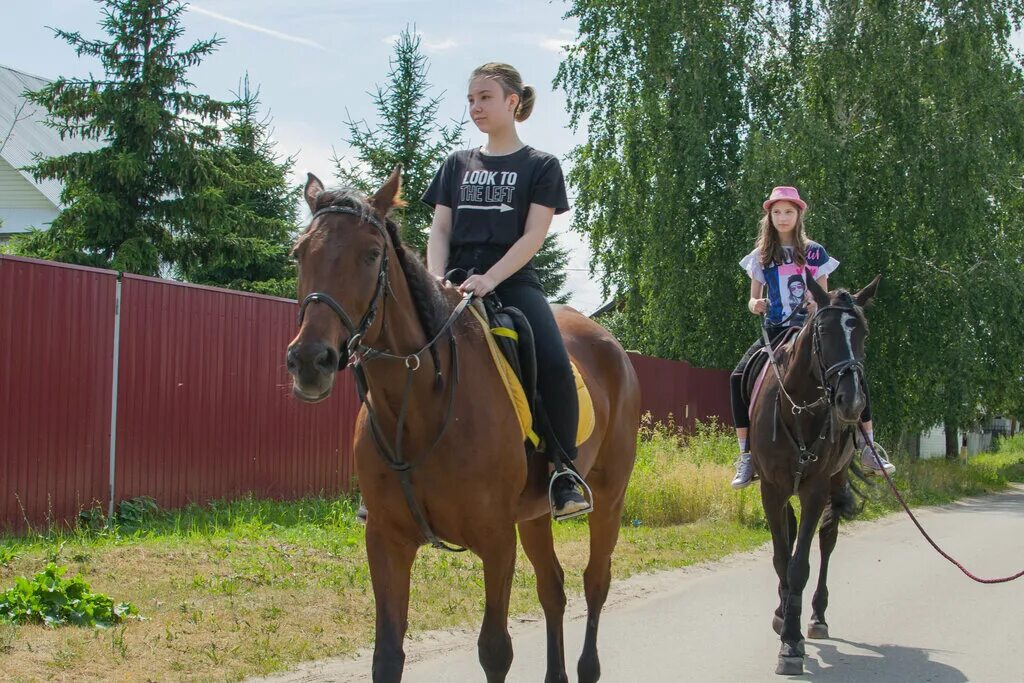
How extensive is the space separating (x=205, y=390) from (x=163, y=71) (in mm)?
9534

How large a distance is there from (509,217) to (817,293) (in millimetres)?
2982

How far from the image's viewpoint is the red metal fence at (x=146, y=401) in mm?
8922

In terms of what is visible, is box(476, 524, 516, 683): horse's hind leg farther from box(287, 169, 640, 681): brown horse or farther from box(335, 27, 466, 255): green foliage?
box(335, 27, 466, 255): green foliage

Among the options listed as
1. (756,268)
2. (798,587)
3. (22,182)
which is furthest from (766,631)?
(22,182)

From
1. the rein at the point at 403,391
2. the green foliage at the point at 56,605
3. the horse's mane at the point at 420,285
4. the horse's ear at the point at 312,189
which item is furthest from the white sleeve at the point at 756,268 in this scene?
the green foliage at the point at 56,605

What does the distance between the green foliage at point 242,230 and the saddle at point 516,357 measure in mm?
13763

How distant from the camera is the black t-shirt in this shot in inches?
195

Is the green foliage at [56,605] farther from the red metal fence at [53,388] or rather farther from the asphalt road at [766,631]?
the red metal fence at [53,388]

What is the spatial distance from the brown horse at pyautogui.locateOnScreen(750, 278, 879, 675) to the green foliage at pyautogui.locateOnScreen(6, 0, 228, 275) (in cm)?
1342

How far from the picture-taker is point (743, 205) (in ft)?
74.8

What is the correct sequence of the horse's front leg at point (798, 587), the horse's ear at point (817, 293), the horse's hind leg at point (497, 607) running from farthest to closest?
the horse's ear at point (817, 293) < the horse's front leg at point (798, 587) < the horse's hind leg at point (497, 607)

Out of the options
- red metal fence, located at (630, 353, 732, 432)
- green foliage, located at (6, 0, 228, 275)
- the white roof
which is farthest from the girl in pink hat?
the white roof

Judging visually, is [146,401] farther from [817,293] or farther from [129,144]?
[129,144]

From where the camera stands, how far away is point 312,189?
399 cm
